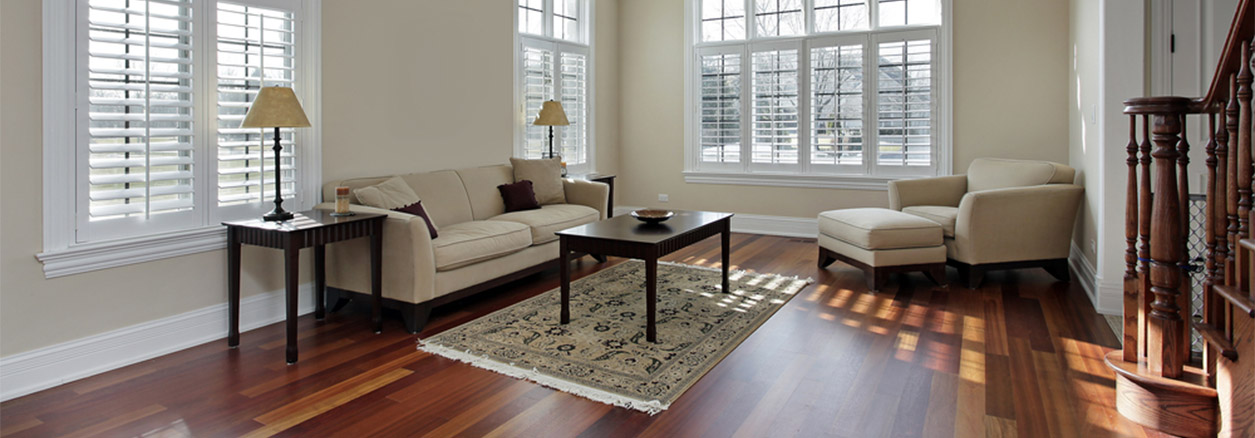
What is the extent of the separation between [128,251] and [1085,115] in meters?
5.70

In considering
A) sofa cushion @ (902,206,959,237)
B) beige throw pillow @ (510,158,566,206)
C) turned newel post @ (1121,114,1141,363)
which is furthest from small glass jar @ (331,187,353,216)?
sofa cushion @ (902,206,959,237)

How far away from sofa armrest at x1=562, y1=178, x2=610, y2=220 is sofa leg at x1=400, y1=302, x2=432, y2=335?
2.14 meters

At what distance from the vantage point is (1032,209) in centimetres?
473

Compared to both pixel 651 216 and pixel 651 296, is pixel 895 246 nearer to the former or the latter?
pixel 651 216

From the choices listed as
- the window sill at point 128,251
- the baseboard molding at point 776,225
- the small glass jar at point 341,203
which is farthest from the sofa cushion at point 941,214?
the window sill at point 128,251

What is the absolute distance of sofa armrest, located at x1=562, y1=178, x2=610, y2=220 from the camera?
18.9ft

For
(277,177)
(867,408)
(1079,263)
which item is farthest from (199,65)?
(1079,263)

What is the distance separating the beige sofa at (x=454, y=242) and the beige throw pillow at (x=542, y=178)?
9cm

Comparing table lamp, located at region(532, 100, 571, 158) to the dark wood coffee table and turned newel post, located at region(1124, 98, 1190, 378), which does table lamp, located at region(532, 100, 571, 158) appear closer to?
the dark wood coffee table

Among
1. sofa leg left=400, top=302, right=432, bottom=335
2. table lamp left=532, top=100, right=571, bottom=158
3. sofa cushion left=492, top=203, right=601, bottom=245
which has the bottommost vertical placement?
sofa leg left=400, top=302, right=432, bottom=335

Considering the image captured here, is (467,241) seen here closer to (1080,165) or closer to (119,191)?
(119,191)

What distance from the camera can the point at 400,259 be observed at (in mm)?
3824

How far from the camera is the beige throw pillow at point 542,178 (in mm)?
5625

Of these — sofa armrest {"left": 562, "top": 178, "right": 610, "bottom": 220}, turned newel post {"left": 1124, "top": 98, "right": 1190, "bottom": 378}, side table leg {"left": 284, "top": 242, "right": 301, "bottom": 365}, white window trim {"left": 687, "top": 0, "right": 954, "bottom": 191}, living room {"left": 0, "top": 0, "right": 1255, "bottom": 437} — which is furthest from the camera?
white window trim {"left": 687, "top": 0, "right": 954, "bottom": 191}
